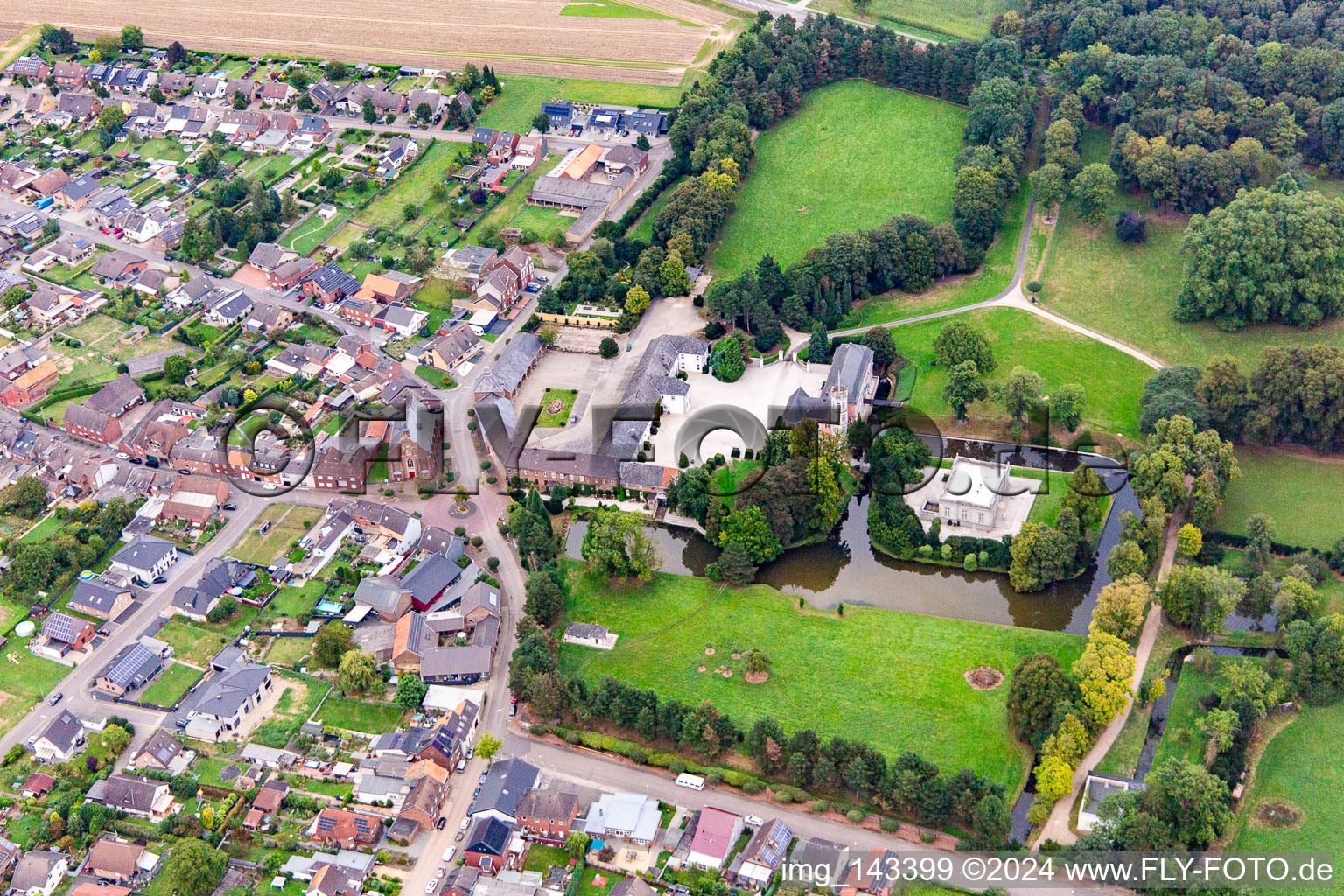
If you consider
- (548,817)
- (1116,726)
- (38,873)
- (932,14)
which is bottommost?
(38,873)

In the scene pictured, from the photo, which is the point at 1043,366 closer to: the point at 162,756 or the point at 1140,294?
the point at 1140,294

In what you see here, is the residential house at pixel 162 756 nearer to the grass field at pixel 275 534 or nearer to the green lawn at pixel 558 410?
the grass field at pixel 275 534

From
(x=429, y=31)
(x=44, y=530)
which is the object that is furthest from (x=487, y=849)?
(x=429, y=31)

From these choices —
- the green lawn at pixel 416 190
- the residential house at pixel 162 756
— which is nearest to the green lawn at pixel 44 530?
the residential house at pixel 162 756

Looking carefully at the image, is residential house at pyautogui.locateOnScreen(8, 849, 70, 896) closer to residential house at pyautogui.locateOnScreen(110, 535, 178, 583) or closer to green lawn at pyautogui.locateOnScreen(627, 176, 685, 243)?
residential house at pyautogui.locateOnScreen(110, 535, 178, 583)

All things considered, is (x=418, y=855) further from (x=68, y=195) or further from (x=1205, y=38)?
(x=1205, y=38)

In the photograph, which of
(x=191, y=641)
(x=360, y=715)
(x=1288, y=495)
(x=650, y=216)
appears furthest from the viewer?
(x=650, y=216)

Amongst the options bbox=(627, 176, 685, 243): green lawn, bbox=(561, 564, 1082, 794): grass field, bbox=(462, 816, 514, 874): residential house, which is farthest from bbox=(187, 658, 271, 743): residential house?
bbox=(627, 176, 685, 243): green lawn
